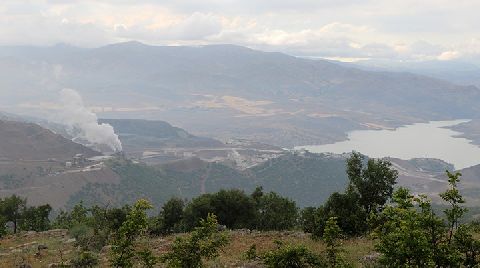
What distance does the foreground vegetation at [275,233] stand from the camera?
1258 centimetres

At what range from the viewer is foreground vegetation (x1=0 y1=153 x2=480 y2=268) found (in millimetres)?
12578

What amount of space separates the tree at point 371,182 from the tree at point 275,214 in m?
17.7

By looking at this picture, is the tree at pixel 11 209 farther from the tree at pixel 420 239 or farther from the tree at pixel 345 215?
the tree at pixel 420 239

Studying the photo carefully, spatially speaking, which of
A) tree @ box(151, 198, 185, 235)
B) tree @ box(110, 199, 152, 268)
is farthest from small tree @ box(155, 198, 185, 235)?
tree @ box(110, 199, 152, 268)

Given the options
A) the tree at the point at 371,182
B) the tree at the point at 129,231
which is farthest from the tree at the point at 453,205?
the tree at the point at 371,182

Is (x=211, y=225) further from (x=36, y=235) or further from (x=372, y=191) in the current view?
(x=36, y=235)

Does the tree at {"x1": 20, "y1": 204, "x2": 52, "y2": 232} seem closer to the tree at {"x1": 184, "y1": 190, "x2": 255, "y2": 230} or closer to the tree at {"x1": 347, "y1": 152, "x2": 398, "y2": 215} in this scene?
the tree at {"x1": 184, "y1": 190, "x2": 255, "y2": 230}

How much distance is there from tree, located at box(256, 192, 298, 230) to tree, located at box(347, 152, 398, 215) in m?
17.7

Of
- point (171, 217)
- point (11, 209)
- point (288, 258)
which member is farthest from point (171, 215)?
point (288, 258)

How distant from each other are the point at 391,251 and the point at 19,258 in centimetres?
2266

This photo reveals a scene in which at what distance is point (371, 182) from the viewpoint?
32.2 meters

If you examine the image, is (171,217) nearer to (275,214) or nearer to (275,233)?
(275,214)

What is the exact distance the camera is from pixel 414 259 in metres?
11.5

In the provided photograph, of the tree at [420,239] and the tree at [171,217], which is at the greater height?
the tree at [420,239]
